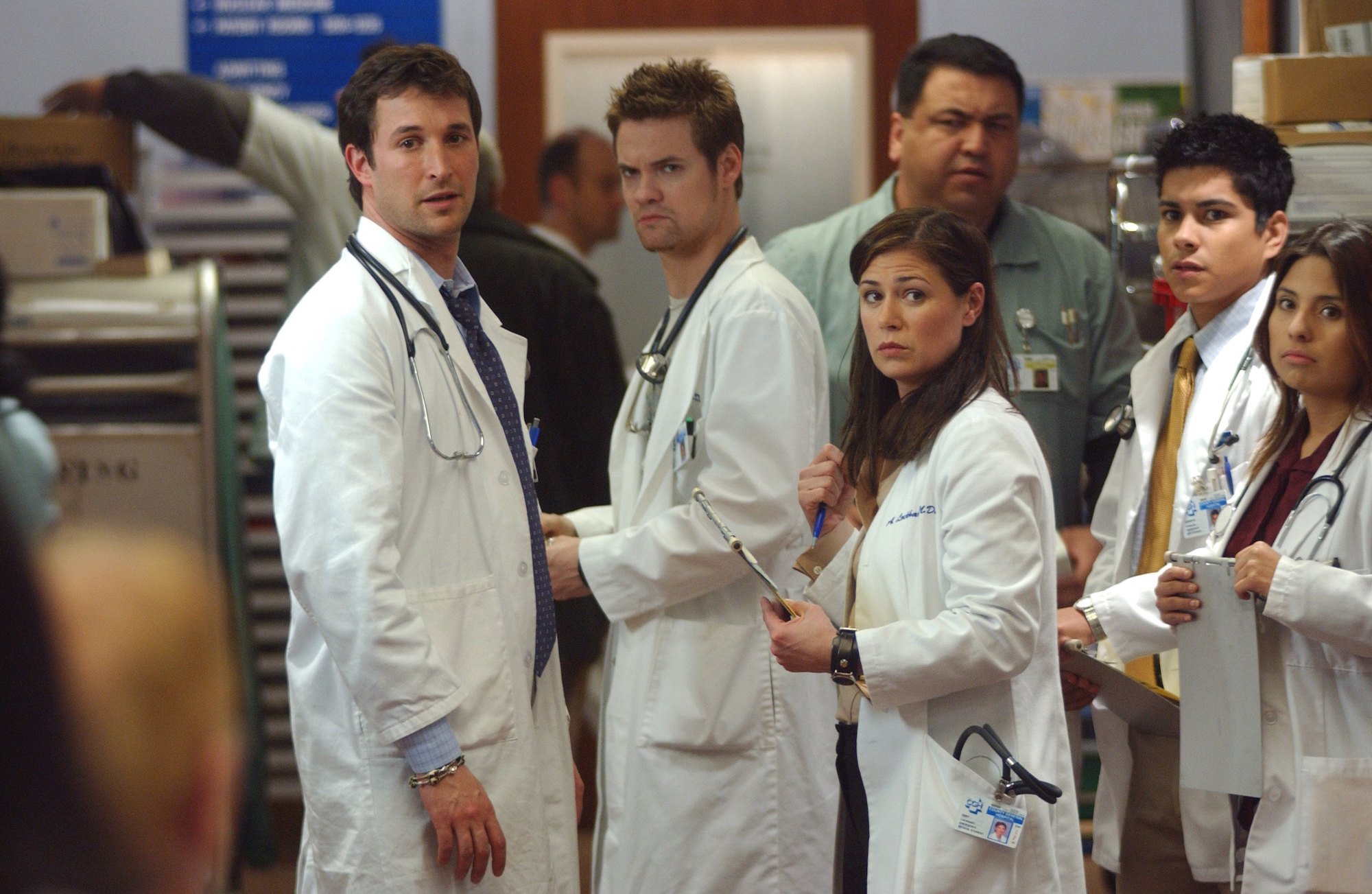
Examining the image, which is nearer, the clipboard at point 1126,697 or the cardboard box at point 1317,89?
the clipboard at point 1126,697

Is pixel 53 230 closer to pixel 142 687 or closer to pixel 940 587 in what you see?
pixel 940 587

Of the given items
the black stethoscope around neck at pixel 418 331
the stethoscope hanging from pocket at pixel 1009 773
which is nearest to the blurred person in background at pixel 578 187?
the black stethoscope around neck at pixel 418 331

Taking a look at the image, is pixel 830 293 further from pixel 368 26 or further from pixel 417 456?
pixel 368 26

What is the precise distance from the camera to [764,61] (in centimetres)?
514

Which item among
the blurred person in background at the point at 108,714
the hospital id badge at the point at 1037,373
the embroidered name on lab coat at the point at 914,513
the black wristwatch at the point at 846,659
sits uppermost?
the hospital id badge at the point at 1037,373

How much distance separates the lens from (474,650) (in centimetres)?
185

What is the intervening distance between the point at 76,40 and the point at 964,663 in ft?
14.5

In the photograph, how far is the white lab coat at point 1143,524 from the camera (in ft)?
7.13

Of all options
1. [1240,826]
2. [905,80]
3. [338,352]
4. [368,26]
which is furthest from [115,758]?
[368,26]

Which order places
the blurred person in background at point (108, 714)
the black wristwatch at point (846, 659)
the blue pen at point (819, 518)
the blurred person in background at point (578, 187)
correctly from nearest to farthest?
the blurred person in background at point (108, 714), the black wristwatch at point (846, 659), the blue pen at point (819, 518), the blurred person in background at point (578, 187)

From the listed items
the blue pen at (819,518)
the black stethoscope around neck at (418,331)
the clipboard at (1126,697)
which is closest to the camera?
the black stethoscope around neck at (418,331)

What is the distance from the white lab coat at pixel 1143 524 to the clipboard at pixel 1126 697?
0.16ft

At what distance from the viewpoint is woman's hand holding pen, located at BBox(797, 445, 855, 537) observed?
1964 millimetres

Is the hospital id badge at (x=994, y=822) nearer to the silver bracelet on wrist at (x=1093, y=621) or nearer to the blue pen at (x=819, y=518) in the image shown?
the blue pen at (x=819, y=518)
